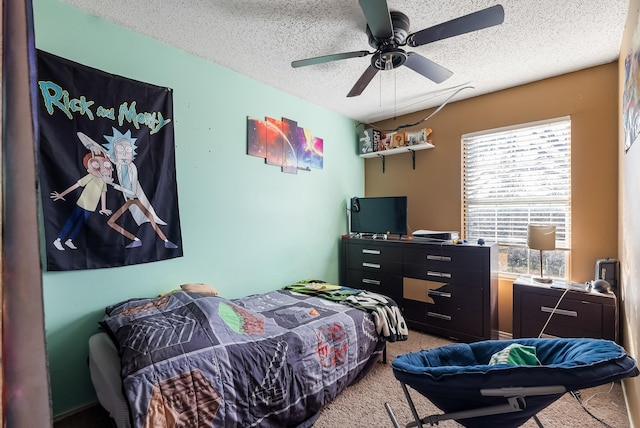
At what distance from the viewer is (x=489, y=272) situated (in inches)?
106

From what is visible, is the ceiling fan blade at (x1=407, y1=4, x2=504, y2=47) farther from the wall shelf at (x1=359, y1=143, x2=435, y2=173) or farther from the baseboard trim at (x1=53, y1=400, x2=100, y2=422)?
the baseboard trim at (x1=53, y1=400, x2=100, y2=422)

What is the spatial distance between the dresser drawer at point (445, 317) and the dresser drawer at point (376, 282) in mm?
164

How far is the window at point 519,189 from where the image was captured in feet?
8.96

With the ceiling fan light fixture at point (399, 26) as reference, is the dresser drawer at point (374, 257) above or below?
below

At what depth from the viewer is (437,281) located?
298cm

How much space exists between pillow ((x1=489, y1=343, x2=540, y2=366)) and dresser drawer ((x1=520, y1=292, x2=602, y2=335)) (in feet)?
4.40

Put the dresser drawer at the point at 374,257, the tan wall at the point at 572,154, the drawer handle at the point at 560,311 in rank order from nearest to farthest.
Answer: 1. the drawer handle at the point at 560,311
2. the tan wall at the point at 572,154
3. the dresser drawer at the point at 374,257

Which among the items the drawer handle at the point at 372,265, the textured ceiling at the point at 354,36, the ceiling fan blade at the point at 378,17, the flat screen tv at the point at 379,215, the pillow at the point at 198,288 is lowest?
the drawer handle at the point at 372,265

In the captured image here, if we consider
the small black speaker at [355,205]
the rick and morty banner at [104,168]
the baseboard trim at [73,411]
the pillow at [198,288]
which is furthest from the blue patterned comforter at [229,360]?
the small black speaker at [355,205]

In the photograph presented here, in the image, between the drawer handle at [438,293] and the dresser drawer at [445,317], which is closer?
the dresser drawer at [445,317]

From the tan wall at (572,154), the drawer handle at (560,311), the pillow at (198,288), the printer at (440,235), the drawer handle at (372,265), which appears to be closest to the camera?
the pillow at (198,288)

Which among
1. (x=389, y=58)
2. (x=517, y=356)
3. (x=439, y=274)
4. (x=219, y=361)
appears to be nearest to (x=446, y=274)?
(x=439, y=274)

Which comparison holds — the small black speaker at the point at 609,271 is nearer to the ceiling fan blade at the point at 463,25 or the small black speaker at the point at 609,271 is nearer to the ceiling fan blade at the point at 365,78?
the ceiling fan blade at the point at 463,25

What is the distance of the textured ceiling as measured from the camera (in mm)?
1850
